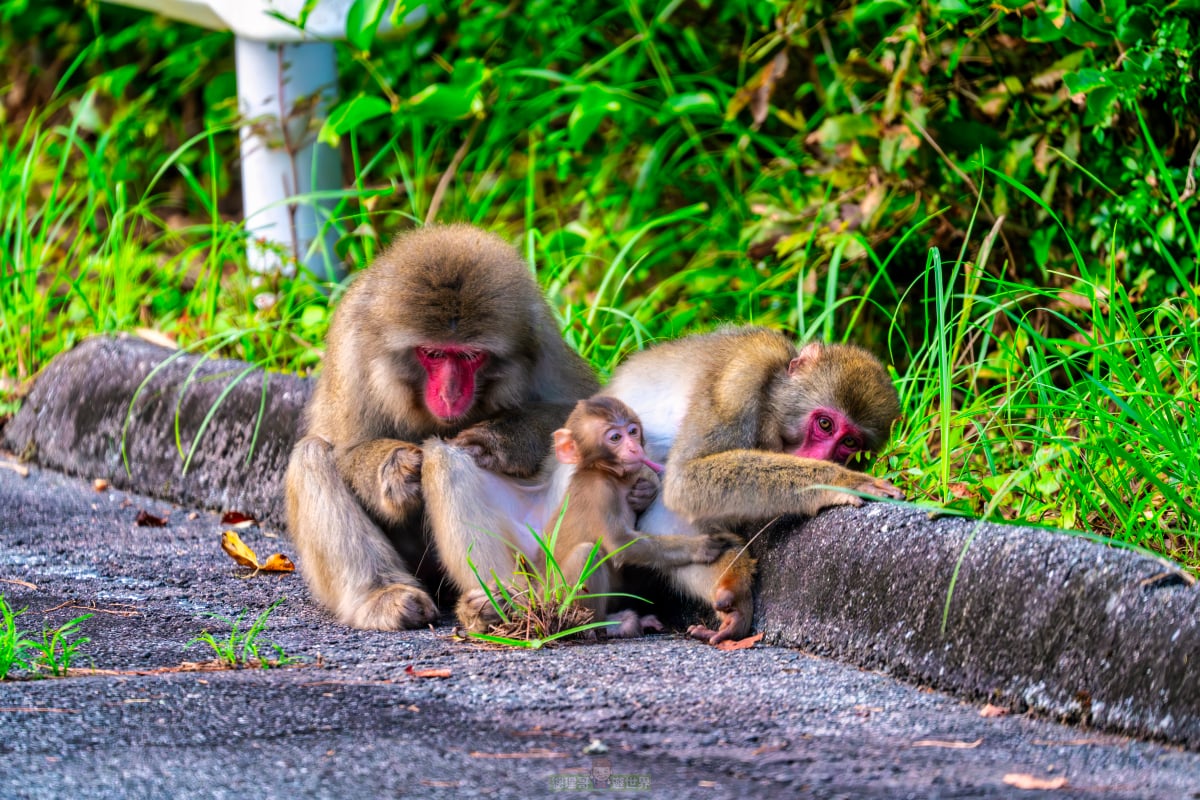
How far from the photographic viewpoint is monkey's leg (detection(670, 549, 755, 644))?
388cm

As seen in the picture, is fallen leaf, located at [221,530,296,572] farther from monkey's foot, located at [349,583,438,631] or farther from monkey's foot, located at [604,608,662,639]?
monkey's foot, located at [604,608,662,639]

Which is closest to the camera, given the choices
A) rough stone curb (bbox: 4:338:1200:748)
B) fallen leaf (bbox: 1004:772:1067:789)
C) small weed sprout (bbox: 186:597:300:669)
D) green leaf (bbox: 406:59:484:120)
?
fallen leaf (bbox: 1004:772:1067:789)

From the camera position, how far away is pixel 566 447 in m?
3.95

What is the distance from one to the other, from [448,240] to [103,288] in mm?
3165

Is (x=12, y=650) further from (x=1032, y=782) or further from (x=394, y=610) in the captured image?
(x=1032, y=782)

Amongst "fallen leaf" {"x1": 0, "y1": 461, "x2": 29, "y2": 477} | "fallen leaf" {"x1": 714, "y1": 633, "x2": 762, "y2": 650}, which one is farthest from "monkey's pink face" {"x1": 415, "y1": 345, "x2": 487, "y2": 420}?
"fallen leaf" {"x1": 0, "y1": 461, "x2": 29, "y2": 477}

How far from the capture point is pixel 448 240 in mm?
4277

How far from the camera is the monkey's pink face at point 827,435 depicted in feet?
13.3

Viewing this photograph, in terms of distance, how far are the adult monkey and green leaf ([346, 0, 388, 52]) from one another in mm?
1385

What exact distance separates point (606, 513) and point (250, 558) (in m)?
1.55

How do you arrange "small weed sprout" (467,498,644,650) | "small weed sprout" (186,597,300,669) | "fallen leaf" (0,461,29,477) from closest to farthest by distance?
"small weed sprout" (186,597,300,669)
"small weed sprout" (467,498,644,650)
"fallen leaf" (0,461,29,477)

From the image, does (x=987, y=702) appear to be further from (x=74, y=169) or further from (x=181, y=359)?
(x=74, y=169)

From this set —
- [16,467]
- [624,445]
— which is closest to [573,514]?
[624,445]

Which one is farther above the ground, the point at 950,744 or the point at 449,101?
the point at 449,101
